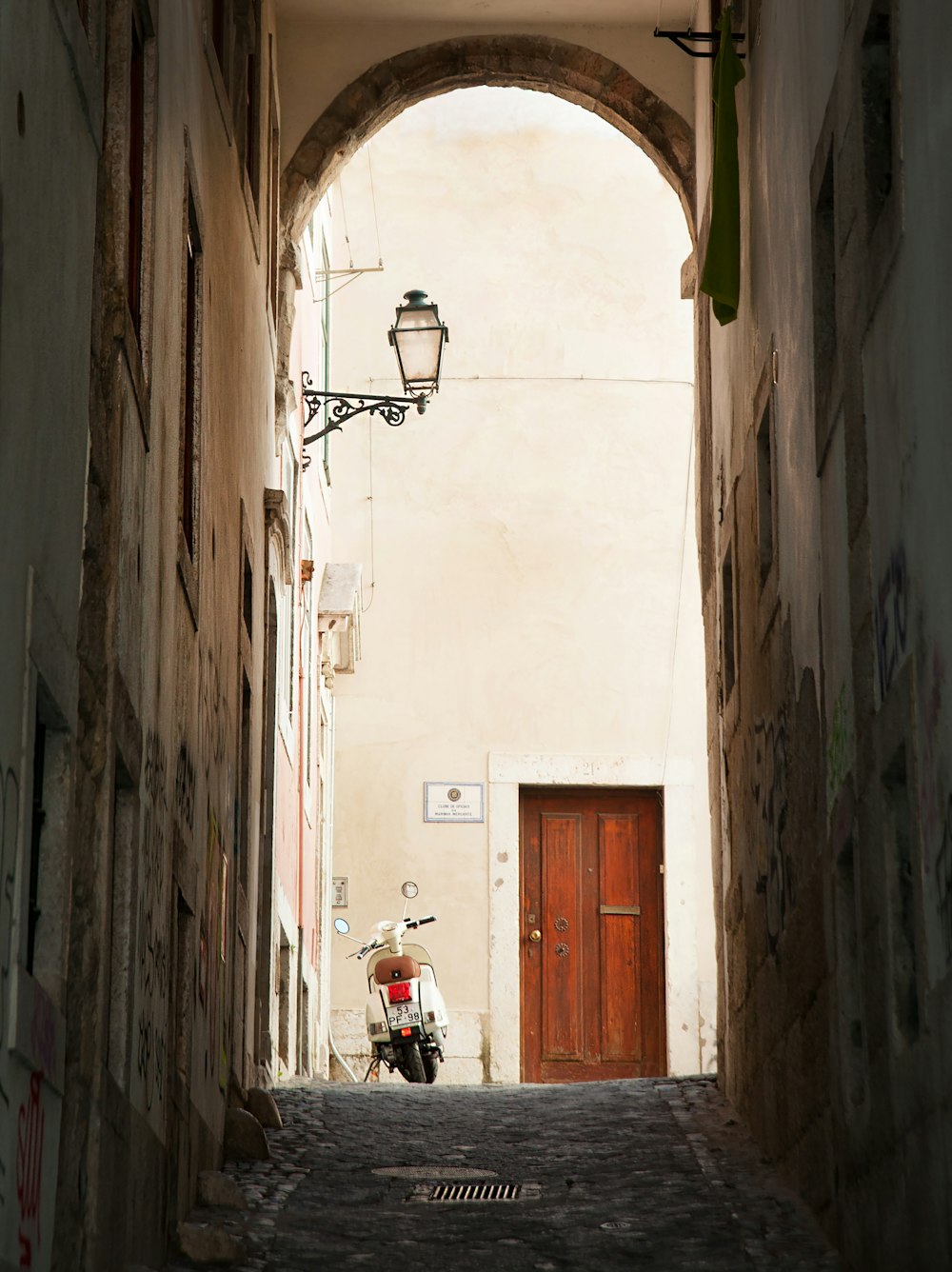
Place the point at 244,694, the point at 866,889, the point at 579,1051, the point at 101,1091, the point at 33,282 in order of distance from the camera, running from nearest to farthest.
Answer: the point at 33,282
the point at 101,1091
the point at 866,889
the point at 244,694
the point at 579,1051

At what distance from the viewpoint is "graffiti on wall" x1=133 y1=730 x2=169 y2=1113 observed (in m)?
6.73

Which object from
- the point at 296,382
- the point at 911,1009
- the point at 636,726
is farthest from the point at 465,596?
the point at 911,1009

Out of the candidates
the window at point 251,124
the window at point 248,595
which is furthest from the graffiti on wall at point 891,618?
the window at point 251,124

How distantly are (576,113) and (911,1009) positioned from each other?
54.2ft

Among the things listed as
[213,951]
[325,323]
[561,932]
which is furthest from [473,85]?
[561,932]

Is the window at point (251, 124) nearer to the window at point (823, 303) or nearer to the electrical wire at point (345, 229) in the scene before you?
the window at point (823, 303)

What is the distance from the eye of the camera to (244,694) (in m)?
12.1

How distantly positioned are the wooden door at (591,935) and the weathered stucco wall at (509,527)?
0.32 m

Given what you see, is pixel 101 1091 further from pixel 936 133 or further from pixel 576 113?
pixel 576 113

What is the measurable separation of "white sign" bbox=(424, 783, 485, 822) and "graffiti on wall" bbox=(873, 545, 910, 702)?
13601 mm

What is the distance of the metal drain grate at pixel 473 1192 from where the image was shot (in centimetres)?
880

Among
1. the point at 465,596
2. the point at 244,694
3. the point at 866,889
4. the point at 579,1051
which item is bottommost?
the point at 579,1051

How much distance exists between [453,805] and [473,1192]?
1073 centimetres

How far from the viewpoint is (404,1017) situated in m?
15.8
